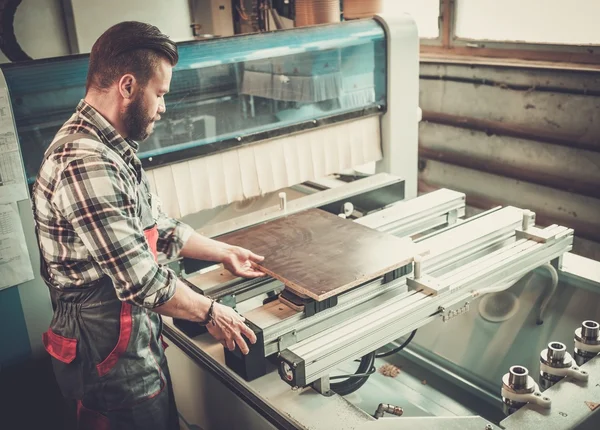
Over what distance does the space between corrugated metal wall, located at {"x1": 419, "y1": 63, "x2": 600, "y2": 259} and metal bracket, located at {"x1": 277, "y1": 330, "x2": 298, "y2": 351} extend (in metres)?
2.28

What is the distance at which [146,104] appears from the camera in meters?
1.18

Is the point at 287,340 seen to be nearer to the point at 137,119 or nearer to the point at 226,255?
the point at 226,255

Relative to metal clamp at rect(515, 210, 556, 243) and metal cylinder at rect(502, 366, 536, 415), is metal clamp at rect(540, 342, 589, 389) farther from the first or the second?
metal clamp at rect(515, 210, 556, 243)

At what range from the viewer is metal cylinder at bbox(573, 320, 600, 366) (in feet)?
4.49

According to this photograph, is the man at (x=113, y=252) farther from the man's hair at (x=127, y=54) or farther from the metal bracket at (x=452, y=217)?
the metal bracket at (x=452, y=217)

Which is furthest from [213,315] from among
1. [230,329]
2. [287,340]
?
[287,340]

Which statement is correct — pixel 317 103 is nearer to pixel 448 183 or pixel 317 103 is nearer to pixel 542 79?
pixel 542 79

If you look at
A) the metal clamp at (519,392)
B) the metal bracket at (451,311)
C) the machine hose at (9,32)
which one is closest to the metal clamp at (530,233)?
the metal bracket at (451,311)

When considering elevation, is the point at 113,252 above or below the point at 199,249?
above

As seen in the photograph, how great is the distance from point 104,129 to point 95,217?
0.66 feet

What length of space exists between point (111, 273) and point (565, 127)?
263 centimetres

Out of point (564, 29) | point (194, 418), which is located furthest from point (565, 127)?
point (194, 418)

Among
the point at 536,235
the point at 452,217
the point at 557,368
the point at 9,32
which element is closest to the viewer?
the point at 557,368

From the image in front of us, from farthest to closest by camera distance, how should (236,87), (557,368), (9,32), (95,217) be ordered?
(9,32) → (236,87) → (557,368) → (95,217)
